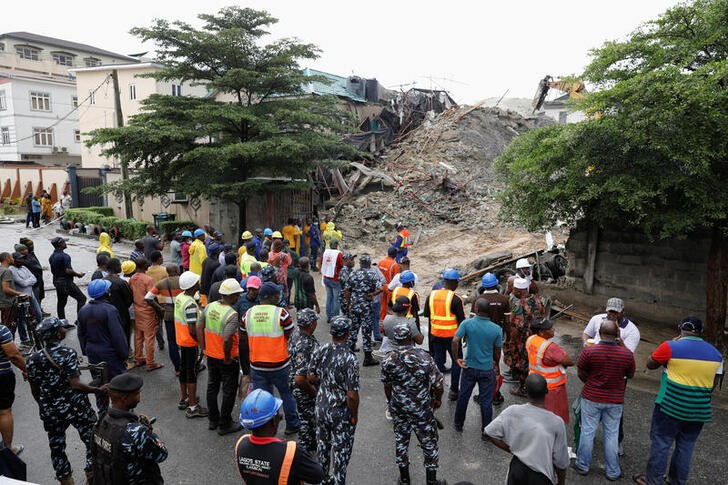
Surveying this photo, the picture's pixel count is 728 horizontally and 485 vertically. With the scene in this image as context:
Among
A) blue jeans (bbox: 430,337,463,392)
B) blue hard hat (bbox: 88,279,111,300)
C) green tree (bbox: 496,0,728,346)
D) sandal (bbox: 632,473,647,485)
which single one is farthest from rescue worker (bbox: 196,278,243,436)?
green tree (bbox: 496,0,728,346)

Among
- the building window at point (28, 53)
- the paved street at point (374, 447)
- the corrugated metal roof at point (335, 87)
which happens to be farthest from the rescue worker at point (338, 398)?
the building window at point (28, 53)

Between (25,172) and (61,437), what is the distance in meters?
33.9

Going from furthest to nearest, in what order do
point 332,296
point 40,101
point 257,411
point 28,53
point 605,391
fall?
point 28,53, point 40,101, point 332,296, point 605,391, point 257,411

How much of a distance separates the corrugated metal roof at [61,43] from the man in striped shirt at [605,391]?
52316 millimetres

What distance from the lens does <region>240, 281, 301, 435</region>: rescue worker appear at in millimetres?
5043

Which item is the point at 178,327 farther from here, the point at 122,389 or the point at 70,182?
the point at 70,182

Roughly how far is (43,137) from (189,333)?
145 ft

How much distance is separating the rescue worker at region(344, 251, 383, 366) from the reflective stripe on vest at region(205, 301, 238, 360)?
2.71 m

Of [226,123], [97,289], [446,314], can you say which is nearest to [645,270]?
[446,314]

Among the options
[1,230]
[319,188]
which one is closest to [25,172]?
[1,230]

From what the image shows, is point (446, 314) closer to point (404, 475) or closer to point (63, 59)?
point (404, 475)

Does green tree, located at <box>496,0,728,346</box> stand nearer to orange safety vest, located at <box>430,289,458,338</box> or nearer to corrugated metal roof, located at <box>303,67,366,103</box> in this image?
orange safety vest, located at <box>430,289,458,338</box>

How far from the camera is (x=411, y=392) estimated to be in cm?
432

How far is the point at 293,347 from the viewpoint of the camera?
4695 mm
